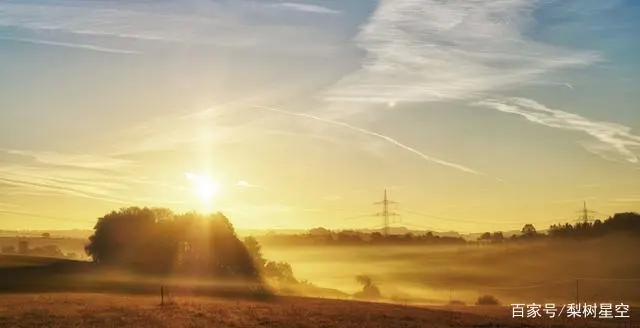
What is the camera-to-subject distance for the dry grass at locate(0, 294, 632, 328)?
63.3 meters

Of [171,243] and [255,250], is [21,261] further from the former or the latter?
[255,250]

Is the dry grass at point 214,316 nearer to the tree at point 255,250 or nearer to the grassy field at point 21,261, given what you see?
the grassy field at point 21,261

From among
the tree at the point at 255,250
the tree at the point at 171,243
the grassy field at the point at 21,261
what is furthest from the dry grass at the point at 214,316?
the tree at the point at 255,250

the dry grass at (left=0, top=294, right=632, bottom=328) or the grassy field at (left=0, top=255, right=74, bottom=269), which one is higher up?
the grassy field at (left=0, top=255, right=74, bottom=269)

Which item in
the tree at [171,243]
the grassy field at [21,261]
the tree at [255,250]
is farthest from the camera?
the tree at [255,250]

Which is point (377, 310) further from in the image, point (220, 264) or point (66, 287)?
point (220, 264)

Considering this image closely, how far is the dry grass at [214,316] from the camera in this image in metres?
63.3

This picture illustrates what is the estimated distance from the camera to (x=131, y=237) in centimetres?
15125

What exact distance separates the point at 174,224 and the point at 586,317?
289 feet

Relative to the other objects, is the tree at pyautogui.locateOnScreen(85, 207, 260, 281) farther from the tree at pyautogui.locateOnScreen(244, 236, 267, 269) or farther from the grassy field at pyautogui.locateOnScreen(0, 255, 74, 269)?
the grassy field at pyautogui.locateOnScreen(0, 255, 74, 269)

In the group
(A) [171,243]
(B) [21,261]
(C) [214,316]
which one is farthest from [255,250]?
(C) [214,316]

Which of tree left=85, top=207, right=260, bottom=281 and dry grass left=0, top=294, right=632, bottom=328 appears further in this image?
tree left=85, top=207, right=260, bottom=281

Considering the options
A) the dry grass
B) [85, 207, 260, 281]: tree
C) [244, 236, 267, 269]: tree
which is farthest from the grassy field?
the dry grass

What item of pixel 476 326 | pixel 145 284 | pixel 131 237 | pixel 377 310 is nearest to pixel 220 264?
pixel 131 237
